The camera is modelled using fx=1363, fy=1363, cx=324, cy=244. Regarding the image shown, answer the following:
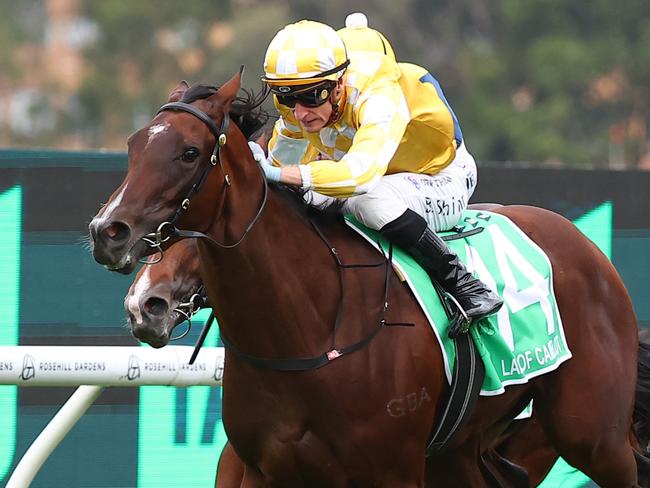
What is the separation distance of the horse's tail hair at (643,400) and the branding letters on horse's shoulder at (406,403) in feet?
4.78

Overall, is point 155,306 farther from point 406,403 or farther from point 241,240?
point 406,403

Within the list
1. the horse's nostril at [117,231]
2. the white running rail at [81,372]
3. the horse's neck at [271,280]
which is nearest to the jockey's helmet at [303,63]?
the horse's neck at [271,280]

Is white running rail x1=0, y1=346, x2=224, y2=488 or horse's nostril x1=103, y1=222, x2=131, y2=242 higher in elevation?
horse's nostril x1=103, y1=222, x2=131, y2=242

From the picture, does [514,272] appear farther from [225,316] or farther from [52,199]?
[52,199]

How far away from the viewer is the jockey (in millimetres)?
4230

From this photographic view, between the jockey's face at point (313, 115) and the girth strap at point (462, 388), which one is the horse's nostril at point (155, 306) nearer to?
the jockey's face at point (313, 115)

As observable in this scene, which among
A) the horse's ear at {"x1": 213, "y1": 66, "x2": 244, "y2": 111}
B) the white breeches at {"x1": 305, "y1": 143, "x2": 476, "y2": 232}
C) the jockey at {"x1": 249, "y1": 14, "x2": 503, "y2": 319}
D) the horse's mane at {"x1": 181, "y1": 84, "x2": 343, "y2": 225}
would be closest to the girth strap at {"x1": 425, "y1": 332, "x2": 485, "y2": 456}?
the jockey at {"x1": 249, "y1": 14, "x2": 503, "y2": 319}

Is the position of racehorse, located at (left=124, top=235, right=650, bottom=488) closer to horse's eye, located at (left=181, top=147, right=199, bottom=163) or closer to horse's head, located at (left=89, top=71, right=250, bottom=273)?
horse's head, located at (left=89, top=71, right=250, bottom=273)

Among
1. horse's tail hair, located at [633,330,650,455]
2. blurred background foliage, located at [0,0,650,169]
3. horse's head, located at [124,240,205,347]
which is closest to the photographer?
horse's head, located at [124,240,205,347]

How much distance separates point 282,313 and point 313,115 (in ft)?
2.14

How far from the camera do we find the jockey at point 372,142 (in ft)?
13.9

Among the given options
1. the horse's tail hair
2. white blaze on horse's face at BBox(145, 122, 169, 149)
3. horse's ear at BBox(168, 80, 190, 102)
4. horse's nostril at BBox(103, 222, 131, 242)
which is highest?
horse's ear at BBox(168, 80, 190, 102)

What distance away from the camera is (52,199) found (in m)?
Answer: 5.76

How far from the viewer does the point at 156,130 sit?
152 inches
